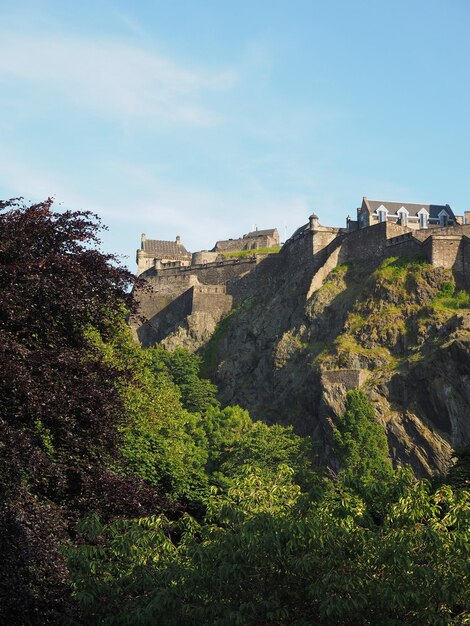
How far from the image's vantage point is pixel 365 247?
8175cm

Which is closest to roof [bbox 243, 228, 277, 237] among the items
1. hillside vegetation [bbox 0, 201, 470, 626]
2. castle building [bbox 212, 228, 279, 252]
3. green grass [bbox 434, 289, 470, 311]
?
castle building [bbox 212, 228, 279, 252]

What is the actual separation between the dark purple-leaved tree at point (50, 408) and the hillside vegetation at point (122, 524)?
0.04 meters

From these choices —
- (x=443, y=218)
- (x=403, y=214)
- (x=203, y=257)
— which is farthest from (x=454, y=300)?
(x=203, y=257)

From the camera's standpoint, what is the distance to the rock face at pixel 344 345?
2594 inches

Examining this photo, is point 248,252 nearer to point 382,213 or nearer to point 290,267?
point 290,267

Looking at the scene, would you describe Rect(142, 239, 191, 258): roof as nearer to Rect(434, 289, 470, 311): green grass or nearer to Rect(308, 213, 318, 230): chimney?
Rect(308, 213, 318, 230): chimney

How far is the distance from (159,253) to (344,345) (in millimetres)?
50726

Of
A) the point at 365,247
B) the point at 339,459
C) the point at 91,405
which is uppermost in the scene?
the point at 365,247

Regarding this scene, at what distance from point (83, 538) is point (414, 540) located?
7.68 m

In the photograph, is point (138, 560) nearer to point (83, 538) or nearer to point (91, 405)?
point (83, 538)

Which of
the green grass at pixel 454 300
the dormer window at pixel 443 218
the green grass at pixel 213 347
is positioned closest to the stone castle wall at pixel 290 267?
the green grass at pixel 454 300

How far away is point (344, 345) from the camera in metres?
74.1

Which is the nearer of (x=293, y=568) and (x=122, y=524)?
(x=293, y=568)

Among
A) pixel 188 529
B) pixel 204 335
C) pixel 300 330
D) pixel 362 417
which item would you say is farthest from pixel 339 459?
pixel 188 529
